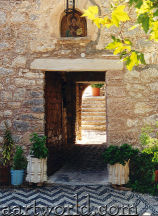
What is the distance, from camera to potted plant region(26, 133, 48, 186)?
13.1ft

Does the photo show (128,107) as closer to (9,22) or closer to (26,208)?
(26,208)

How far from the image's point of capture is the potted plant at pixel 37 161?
13.1ft

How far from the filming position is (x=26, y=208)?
3287mm

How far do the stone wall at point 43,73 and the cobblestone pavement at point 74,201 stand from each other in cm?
91

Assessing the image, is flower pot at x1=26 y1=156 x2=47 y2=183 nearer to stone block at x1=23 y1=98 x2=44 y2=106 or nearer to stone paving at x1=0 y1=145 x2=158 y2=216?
stone paving at x1=0 y1=145 x2=158 y2=216

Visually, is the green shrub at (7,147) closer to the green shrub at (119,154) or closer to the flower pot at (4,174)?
the flower pot at (4,174)

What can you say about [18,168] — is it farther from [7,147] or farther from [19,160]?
[7,147]

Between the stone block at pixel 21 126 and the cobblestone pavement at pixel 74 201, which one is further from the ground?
the stone block at pixel 21 126

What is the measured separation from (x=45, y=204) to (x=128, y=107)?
7.20 feet

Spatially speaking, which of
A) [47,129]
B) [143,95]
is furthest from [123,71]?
[47,129]

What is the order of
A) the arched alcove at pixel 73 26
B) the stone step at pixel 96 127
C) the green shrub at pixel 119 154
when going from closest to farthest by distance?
the green shrub at pixel 119 154 → the arched alcove at pixel 73 26 → the stone step at pixel 96 127

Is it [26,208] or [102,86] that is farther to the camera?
[102,86]

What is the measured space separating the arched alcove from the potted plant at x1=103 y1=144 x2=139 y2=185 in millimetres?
2281

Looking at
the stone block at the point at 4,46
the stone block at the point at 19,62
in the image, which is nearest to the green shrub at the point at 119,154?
the stone block at the point at 19,62
